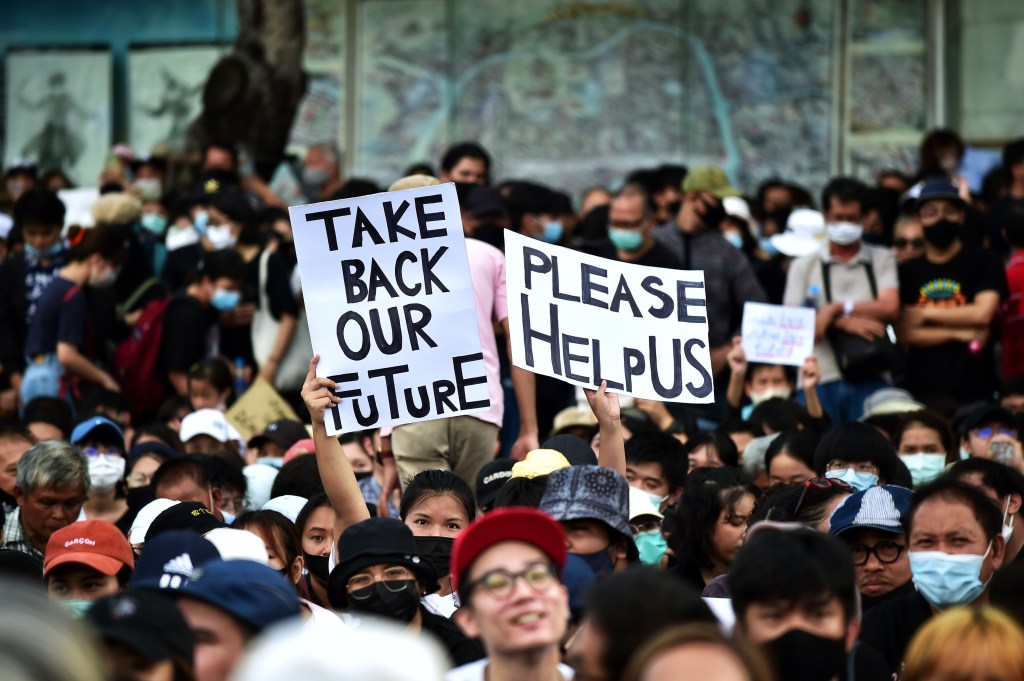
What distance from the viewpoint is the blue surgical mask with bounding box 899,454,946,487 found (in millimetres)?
9617

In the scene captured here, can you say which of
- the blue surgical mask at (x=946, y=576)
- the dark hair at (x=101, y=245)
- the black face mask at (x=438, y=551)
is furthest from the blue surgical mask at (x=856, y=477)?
the dark hair at (x=101, y=245)

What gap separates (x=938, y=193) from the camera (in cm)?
1210

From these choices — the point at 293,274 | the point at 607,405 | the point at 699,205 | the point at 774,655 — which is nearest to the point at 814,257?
the point at 699,205

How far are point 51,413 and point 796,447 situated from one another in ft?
15.1

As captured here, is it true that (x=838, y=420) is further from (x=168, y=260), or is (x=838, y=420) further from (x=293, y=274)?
(x=168, y=260)

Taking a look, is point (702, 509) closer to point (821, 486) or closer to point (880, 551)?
point (821, 486)

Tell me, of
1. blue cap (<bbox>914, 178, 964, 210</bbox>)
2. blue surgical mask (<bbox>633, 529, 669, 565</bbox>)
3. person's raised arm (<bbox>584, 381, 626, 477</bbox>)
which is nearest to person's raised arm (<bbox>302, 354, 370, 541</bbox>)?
person's raised arm (<bbox>584, 381, 626, 477</bbox>)

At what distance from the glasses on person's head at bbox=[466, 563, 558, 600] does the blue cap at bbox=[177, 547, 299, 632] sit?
532 millimetres

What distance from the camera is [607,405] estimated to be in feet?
25.8

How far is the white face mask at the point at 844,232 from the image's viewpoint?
477 inches

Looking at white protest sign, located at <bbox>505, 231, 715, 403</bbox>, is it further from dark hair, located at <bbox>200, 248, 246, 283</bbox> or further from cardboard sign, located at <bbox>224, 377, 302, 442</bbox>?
dark hair, located at <bbox>200, 248, 246, 283</bbox>

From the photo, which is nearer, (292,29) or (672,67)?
(292,29)

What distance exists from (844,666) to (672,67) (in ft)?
48.1

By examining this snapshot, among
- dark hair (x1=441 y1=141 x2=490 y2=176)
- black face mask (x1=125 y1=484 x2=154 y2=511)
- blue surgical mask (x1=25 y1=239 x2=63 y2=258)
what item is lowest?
black face mask (x1=125 y1=484 x2=154 y2=511)
